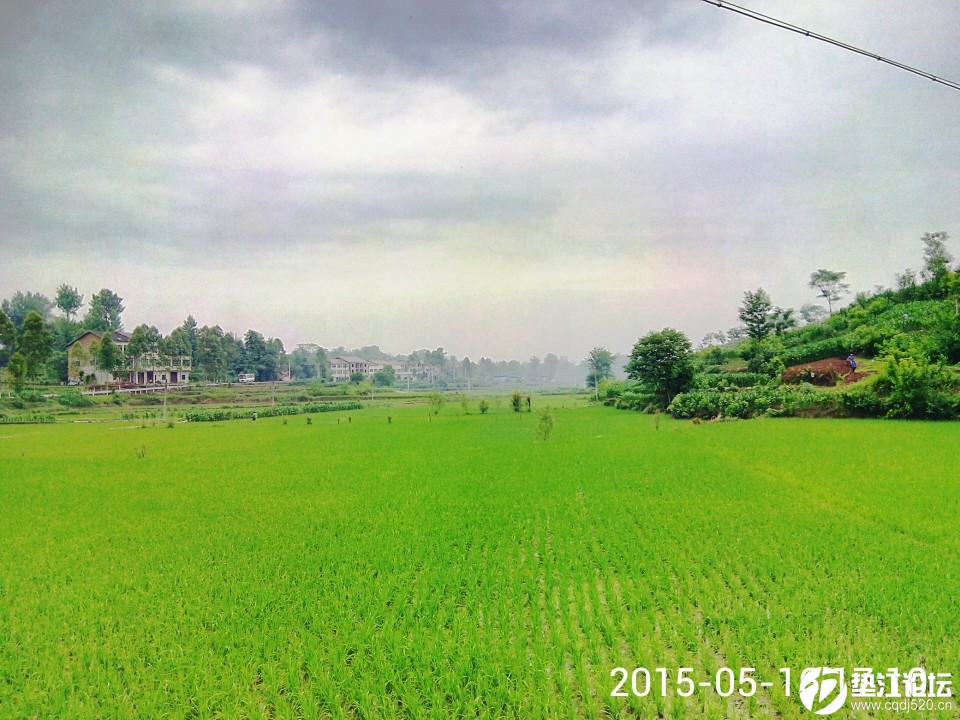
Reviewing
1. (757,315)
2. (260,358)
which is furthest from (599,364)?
(260,358)

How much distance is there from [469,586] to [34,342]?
12.2 metres

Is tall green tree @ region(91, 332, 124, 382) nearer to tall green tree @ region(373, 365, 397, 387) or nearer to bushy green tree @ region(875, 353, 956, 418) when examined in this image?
bushy green tree @ region(875, 353, 956, 418)

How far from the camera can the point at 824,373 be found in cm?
1377

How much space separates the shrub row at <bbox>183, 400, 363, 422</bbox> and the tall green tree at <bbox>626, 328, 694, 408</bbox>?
14972mm

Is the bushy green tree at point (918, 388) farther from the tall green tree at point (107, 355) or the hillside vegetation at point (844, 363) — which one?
the tall green tree at point (107, 355)

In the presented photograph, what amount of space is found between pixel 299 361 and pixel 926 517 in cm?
4227

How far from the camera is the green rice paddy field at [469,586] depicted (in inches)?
92.4

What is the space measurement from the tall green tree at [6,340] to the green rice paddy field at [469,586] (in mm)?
4487

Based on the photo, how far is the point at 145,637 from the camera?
2799mm

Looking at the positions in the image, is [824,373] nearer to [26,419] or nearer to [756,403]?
[756,403]

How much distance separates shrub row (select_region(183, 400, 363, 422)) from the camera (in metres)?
18.2

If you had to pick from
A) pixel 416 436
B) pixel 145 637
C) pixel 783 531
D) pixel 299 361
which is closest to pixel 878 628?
pixel 783 531

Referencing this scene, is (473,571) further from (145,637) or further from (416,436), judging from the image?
(416,436)

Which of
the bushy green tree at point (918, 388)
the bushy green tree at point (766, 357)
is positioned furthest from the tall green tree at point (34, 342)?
the bushy green tree at point (766, 357)
